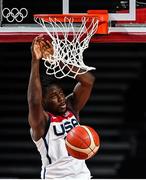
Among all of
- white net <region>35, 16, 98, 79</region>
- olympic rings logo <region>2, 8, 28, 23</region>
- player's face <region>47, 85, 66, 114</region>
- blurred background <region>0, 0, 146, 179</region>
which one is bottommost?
blurred background <region>0, 0, 146, 179</region>

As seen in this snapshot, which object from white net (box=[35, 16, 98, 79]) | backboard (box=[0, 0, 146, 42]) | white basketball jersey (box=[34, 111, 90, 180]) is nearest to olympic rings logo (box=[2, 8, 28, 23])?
backboard (box=[0, 0, 146, 42])

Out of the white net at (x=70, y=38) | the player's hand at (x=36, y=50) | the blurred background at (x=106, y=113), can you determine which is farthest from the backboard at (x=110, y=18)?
the player's hand at (x=36, y=50)

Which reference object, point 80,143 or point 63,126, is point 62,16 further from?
point 80,143

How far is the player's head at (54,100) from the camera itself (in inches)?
168

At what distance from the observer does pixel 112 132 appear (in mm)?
6211

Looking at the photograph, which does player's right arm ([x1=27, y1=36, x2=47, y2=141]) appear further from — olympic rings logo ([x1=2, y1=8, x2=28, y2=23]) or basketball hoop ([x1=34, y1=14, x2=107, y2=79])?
olympic rings logo ([x1=2, y1=8, x2=28, y2=23])

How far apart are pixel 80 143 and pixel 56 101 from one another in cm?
35

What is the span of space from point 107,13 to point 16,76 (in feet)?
5.27

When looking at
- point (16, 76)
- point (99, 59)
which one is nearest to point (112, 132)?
point (99, 59)

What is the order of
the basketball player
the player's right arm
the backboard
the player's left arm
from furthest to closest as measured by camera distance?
the backboard
the player's left arm
the basketball player
the player's right arm

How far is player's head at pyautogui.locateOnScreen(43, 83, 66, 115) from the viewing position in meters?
4.26

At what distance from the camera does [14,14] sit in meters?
5.52

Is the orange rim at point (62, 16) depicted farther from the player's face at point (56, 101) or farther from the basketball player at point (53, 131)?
the player's face at point (56, 101)

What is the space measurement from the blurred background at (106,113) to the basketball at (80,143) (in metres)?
2.05
